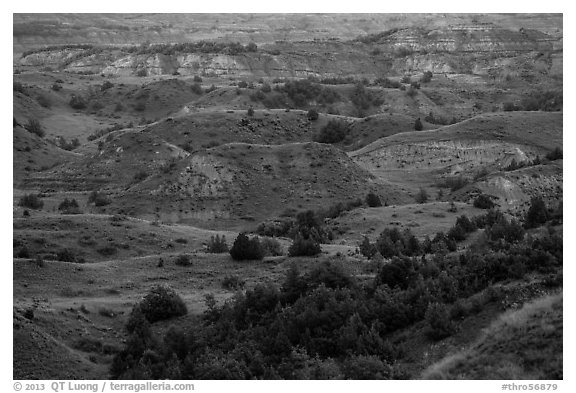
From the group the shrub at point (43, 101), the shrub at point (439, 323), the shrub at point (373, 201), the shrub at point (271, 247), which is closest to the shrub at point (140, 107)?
the shrub at point (43, 101)

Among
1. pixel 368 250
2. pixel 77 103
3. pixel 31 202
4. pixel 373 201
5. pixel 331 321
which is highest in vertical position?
pixel 331 321

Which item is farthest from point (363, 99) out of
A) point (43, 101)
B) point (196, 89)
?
point (43, 101)

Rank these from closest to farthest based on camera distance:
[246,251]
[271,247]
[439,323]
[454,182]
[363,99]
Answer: [439,323], [246,251], [271,247], [454,182], [363,99]

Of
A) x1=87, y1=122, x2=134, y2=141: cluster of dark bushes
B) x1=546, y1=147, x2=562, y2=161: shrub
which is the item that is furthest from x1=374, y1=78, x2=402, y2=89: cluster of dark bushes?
x1=546, y1=147, x2=562, y2=161: shrub

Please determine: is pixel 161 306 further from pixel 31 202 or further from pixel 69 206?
pixel 31 202

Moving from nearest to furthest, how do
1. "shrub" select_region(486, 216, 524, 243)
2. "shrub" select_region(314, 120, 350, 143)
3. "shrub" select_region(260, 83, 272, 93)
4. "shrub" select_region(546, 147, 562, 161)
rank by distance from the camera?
1. "shrub" select_region(486, 216, 524, 243)
2. "shrub" select_region(546, 147, 562, 161)
3. "shrub" select_region(314, 120, 350, 143)
4. "shrub" select_region(260, 83, 272, 93)

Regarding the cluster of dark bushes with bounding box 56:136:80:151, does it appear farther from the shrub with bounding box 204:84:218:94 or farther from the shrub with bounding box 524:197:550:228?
the shrub with bounding box 524:197:550:228

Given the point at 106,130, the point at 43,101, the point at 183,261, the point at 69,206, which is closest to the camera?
the point at 183,261
